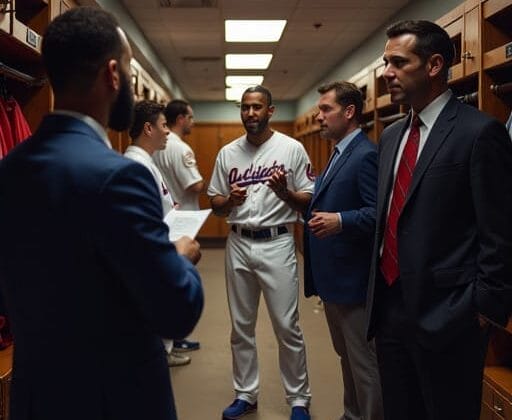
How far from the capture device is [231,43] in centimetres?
696

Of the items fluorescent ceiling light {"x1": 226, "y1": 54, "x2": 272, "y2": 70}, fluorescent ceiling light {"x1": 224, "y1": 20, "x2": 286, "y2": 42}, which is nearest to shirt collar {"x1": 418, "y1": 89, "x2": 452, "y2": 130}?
fluorescent ceiling light {"x1": 224, "y1": 20, "x2": 286, "y2": 42}

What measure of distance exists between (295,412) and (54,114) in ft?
7.28

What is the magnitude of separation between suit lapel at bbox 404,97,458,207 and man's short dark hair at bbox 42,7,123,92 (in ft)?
3.53

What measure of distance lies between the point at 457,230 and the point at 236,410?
5.60ft

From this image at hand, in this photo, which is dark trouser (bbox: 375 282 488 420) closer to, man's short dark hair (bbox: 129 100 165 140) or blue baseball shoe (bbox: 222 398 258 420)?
blue baseball shoe (bbox: 222 398 258 420)

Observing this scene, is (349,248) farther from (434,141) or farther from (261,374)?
(261,374)

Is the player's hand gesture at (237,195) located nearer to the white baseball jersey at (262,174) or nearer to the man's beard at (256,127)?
the white baseball jersey at (262,174)

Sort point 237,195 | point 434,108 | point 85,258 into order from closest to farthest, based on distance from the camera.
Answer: point 85,258, point 434,108, point 237,195

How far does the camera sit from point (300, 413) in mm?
2885

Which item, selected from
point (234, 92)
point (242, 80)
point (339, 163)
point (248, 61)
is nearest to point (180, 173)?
point (339, 163)

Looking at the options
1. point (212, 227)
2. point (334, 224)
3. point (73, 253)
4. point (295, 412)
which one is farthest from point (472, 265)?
point (212, 227)

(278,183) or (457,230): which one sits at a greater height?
(278,183)

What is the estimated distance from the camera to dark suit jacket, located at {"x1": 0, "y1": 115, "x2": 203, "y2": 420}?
41.1 inches

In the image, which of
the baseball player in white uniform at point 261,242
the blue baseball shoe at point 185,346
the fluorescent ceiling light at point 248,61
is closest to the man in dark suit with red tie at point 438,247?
the baseball player in white uniform at point 261,242
